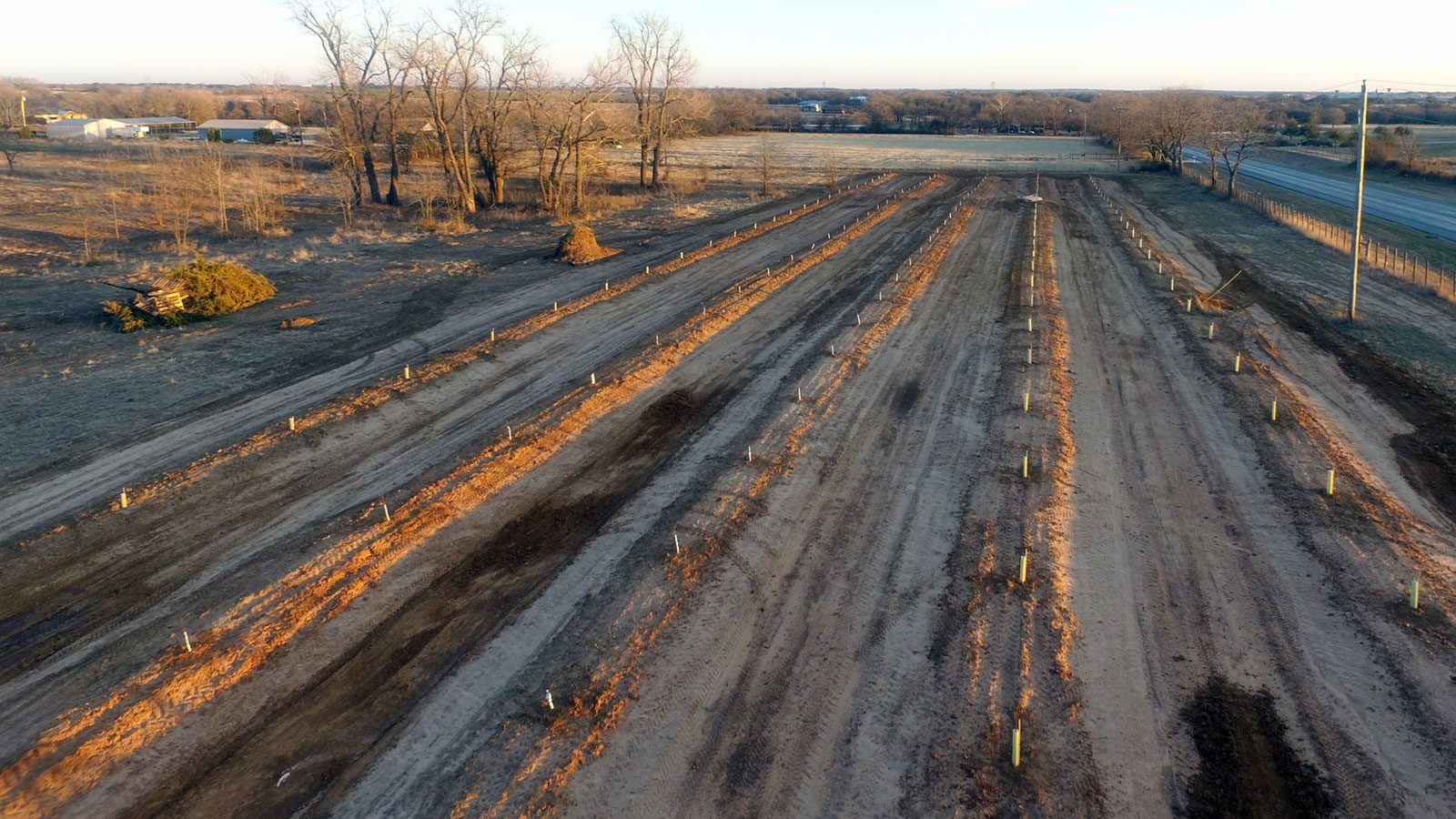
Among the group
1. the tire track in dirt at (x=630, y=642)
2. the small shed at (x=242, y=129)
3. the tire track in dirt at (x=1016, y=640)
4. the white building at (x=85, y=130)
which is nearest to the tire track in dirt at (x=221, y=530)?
the tire track in dirt at (x=630, y=642)

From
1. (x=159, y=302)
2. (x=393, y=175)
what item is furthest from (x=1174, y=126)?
(x=159, y=302)

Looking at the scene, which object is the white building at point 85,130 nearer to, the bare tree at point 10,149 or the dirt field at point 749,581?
the bare tree at point 10,149

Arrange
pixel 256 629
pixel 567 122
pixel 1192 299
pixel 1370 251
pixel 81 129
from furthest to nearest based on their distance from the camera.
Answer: pixel 81 129 < pixel 567 122 < pixel 1370 251 < pixel 1192 299 < pixel 256 629

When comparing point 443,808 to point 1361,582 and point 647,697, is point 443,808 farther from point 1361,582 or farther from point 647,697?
point 1361,582

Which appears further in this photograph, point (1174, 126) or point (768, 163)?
point (768, 163)

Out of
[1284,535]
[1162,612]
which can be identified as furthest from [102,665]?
[1284,535]

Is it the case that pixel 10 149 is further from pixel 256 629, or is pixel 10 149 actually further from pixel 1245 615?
pixel 1245 615
